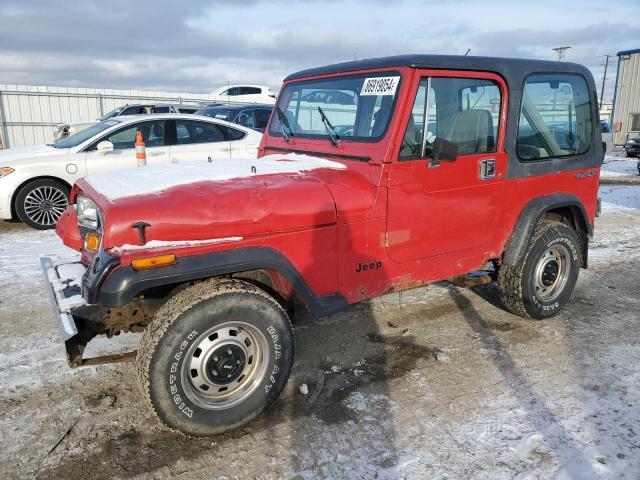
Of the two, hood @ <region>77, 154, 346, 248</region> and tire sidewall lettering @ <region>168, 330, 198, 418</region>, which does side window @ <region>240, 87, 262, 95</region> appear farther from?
tire sidewall lettering @ <region>168, 330, 198, 418</region>

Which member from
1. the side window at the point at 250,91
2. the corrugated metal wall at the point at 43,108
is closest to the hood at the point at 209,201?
the corrugated metal wall at the point at 43,108

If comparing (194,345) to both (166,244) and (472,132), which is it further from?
(472,132)

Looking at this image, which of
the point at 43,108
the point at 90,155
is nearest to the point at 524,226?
the point at 90,155

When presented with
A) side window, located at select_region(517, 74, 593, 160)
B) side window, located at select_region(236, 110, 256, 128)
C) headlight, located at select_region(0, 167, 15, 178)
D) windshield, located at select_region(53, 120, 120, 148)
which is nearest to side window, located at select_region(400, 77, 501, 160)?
side window, located at select_region(517, 74, 593, 160)

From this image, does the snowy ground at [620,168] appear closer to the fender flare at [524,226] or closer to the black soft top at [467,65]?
the black soft top at [467,65]

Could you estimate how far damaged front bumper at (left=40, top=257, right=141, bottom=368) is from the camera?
8.71ft

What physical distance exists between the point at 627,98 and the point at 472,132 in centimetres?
3145

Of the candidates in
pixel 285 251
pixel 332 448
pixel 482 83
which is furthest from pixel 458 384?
pixel 482 83

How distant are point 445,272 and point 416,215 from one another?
602mm

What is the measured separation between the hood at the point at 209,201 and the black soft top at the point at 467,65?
85cm

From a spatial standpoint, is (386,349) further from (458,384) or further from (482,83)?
(482,83)

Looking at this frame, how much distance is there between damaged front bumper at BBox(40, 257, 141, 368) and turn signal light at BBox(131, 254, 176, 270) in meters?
0.29

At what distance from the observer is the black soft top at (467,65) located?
3.32m

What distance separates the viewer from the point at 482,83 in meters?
3.67
